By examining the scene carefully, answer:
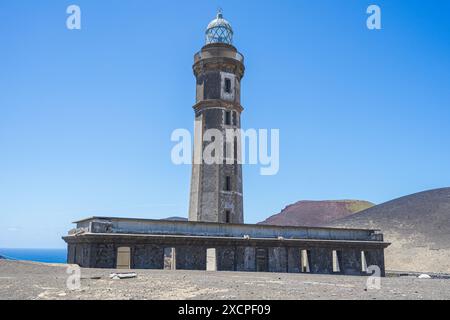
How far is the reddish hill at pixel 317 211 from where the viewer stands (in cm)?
12100

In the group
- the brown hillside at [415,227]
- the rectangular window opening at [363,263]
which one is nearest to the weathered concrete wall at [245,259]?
the rectangular window opening at [363,263]

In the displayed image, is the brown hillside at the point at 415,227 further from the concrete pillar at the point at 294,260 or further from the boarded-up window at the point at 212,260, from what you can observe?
the boarded-up window at the point at 212,260

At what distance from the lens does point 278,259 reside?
2636 cm

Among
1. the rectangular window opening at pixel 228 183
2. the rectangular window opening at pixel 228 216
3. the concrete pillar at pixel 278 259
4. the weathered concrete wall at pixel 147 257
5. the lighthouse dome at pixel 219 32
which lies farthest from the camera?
the lighthouse dome at pixel 219 32

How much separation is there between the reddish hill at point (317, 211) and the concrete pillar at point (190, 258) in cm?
9821

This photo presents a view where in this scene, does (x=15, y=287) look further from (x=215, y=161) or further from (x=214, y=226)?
(x=215, y=161)

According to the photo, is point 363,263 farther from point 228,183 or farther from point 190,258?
point 190,258

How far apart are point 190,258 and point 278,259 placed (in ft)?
20.5

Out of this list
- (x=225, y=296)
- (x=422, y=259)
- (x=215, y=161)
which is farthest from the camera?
(x=422, y=259)

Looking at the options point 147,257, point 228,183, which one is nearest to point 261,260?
point 228,183

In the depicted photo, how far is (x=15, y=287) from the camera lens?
42.5 ft

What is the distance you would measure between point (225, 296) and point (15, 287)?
7125mm
